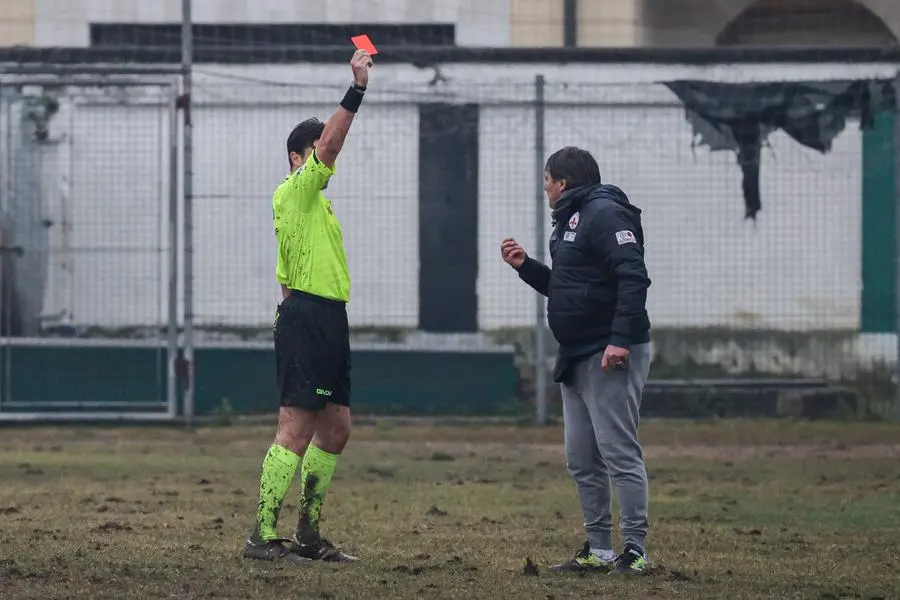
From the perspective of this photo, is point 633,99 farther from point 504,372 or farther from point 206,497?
point 206,497

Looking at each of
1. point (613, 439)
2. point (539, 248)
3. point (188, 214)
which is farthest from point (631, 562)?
point (188, 214)

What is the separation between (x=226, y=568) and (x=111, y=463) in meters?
5.09

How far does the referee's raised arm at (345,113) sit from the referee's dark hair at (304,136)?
333mm

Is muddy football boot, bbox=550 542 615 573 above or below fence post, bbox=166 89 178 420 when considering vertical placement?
below

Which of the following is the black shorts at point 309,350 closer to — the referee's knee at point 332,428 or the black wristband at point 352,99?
the referee's knee at point 332,428

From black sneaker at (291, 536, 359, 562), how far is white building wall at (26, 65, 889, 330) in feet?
23.0

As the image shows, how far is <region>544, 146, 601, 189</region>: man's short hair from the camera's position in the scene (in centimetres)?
688

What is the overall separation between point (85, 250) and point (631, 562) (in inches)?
328

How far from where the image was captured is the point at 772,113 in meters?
14.3

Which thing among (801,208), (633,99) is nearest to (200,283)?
(633,99)

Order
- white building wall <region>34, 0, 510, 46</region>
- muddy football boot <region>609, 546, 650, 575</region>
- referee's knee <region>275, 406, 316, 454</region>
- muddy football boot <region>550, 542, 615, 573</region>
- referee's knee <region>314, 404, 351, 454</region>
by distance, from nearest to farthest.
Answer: muddy football boot <region>609, 546, 650, 575</region>, muddy football boot <region>550, 542, 615, 573</region>, referee's knee <region>275, 406, 316, 454</region>, referee's knee <region>314, 404, 351, 454</region>, white building wall <region>34, 0, 510, 46</region>

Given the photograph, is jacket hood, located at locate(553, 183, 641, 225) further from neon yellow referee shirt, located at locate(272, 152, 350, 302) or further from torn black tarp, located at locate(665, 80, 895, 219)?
torn black tarp, located at locate(665, 80, 895, 219)

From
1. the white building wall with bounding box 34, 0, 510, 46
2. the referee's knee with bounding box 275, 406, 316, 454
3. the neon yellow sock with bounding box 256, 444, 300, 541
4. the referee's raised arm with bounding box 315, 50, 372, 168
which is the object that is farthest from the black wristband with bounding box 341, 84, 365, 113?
the white building wall with bounding box 34, 0, 510, 46

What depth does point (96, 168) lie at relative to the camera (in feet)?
46.0
